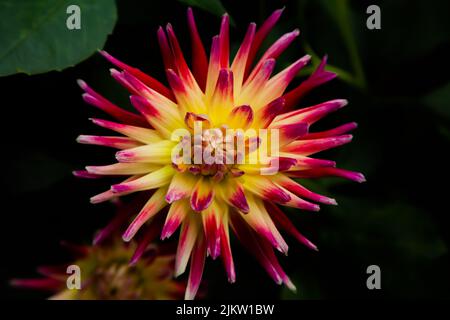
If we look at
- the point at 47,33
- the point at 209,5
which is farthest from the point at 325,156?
the point at 47,33

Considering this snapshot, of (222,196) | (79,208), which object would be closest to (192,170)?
(222,196)

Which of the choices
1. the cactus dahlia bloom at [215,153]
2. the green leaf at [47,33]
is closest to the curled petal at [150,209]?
the cactus dahlia bloom at [215,153]

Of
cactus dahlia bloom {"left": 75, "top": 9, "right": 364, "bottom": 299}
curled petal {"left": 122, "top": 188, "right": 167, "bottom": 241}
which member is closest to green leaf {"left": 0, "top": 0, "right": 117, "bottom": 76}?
cactus dahlia bloom {"left": 75, "top": 9, "right": 364, "bottom": 299}

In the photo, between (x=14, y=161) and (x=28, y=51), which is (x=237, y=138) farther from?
(x=14, y=161)

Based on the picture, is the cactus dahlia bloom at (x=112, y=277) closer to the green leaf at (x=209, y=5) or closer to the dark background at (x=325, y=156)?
the dark background at (x=325, y=156)

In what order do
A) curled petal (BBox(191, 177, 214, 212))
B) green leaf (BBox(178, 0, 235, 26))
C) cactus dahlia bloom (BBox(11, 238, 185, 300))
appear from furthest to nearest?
1. cactus dahlia bloom (BBox(11, 238, 185, 300))
2. green leaf (BBox(178, 0, 235, 26))
3. curled petal (BBox(191, 177, 214, 212))

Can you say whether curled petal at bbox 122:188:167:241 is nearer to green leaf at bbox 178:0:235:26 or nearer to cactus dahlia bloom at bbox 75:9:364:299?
cactus dahlia bloom at bbox 75:9:364:299
